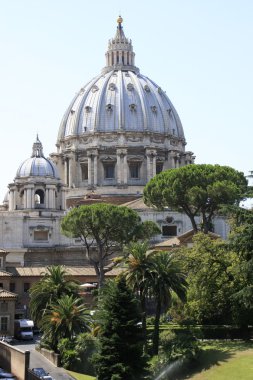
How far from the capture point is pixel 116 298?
43.4 meters

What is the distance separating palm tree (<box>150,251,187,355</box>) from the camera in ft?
157

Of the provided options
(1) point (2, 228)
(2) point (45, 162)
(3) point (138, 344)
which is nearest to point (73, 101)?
(2) point (45, 162)

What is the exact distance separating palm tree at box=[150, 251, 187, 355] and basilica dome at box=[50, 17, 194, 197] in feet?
235

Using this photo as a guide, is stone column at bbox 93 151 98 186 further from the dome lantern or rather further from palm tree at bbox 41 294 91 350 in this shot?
palm tree at bbox 41 294 91 350

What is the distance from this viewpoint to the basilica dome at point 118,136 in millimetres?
124875

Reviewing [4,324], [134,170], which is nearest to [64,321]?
[4,324]

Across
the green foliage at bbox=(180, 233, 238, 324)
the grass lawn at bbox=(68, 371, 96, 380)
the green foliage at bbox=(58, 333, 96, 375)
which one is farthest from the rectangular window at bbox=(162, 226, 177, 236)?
the grass lawn at bbox=(68, 371, 96, 380)

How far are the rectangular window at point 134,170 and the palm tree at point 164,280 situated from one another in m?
77.5

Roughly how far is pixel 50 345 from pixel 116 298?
1118cm

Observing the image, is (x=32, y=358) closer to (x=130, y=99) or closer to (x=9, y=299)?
(x=9, y=299)

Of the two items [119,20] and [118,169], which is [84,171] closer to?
[118,169]

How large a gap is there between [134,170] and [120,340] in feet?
280

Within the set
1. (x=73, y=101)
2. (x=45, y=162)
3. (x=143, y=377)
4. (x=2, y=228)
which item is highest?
(x=73, y=101)

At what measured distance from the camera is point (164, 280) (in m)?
48.1
